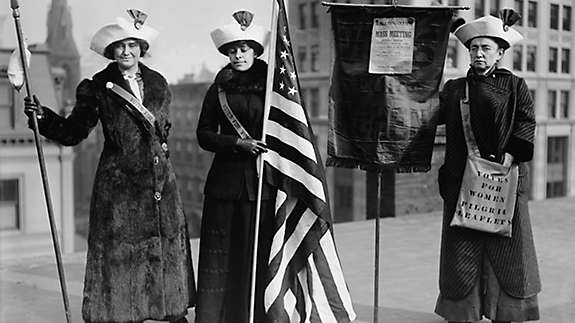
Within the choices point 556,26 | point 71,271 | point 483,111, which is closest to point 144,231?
point 483,111

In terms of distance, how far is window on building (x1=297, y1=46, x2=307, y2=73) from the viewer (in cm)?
775

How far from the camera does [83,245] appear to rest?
6574 millimetres

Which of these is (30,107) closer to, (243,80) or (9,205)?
(243,80)

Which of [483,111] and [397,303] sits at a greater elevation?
[483,111]

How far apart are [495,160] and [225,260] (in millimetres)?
1438

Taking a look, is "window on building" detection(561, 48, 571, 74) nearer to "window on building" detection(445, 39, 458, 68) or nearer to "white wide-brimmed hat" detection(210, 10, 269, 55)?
"window on building" detection(445, 39, 458, 68)

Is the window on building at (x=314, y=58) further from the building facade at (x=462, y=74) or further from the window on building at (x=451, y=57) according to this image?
the window on building at (x=451, y=57)

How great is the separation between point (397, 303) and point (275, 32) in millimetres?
2066

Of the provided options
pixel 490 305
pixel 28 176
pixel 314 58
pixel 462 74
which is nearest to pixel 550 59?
pixel 462 74

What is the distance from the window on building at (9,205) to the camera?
21.7 feet

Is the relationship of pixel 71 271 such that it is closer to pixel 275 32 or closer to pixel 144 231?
pixel 144 231

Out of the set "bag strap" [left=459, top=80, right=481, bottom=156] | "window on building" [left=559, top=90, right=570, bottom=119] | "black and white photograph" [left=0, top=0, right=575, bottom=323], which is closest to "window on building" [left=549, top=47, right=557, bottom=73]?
"window on building" [left=559, top=90, right=570, bottom=119]

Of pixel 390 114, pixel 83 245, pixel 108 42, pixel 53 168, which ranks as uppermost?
pixel 108 42

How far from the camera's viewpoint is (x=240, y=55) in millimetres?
3191
